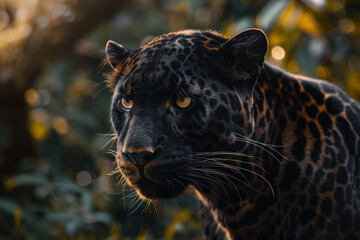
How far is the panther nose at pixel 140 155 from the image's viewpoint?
2.10m

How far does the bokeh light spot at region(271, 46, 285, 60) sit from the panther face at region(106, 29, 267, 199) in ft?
7.95

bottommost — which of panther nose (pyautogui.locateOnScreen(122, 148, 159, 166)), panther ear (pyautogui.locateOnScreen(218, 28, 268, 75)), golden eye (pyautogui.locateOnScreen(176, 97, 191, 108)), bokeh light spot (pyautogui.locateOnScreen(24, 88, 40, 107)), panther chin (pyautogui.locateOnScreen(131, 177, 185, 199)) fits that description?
bokeh light spot (pyautogui.locateOnScreen(24, 88, 40, 107))

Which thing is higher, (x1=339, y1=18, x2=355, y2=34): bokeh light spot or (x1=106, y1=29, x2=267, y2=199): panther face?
(x1=106, y1=29, x2=267, y2=199): panther face

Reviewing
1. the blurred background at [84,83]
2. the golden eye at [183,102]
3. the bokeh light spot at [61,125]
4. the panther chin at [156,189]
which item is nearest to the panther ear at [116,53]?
the golden eye at [183,102]

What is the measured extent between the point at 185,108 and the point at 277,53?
8.74ft

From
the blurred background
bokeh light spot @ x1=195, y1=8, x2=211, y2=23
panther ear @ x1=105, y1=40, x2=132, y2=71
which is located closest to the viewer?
panther ear @ x1=105, y1=40, x2=132, y2=71

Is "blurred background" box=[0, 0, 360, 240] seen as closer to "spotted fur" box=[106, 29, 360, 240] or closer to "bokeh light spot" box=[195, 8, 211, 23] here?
"bokeh light spot" box=[195, 8, 211, 23]

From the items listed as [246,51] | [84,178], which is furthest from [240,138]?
[84,178]

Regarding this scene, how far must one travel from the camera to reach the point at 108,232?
4602 millimetres

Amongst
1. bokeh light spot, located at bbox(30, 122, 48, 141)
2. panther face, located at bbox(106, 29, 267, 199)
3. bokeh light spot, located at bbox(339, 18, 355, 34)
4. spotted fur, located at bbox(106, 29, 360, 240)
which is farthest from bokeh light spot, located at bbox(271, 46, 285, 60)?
bokeh light spot, located at bbox(30, 122, 48, 141)

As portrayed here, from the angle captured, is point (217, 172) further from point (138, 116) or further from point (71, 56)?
point (71, 56)

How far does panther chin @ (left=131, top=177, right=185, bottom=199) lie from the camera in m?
2.25

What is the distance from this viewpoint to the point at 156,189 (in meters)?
2.26

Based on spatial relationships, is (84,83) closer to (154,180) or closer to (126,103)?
(126,103)
